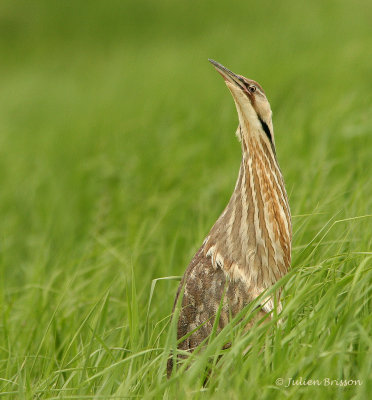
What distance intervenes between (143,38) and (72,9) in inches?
88.5

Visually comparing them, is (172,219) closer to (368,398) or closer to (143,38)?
(368,398)

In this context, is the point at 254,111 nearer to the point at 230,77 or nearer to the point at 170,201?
the point at 230,77

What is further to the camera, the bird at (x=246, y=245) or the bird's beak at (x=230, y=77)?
the bird's beak at (x=230, y=77)

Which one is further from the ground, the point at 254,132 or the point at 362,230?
the point at 254,132

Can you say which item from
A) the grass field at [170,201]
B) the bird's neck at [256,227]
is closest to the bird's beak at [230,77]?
the bird's neck at [256,227]

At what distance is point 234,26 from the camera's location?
521 inches

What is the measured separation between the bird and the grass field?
10 centimetres

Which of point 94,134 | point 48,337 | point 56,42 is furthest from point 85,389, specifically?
point 56,42

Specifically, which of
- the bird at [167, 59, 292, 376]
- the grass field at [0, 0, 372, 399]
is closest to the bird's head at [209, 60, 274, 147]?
the bird at [167, 59, 292, 376]

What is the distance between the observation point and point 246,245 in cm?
248

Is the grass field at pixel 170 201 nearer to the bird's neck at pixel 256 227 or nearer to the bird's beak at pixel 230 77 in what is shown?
the bird's neck at pixel 256 227

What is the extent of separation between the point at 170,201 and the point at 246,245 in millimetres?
2276

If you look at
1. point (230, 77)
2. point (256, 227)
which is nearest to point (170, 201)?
point (230, 77)

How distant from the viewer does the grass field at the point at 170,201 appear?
2.09 m
